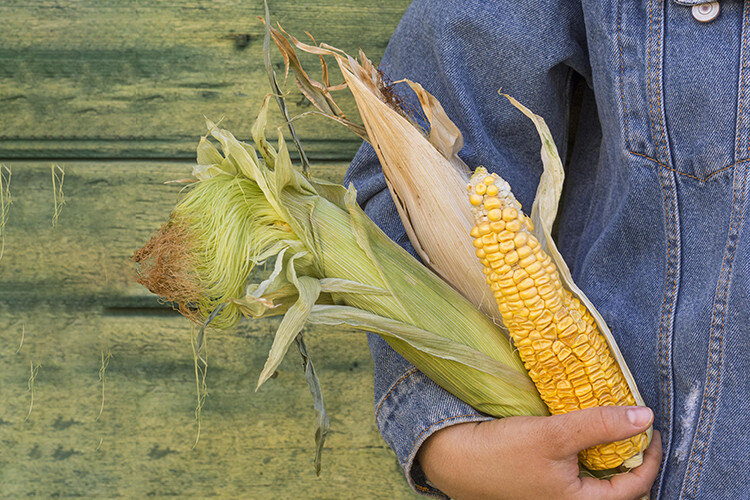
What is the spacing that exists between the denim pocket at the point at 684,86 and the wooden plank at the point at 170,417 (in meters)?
0.54

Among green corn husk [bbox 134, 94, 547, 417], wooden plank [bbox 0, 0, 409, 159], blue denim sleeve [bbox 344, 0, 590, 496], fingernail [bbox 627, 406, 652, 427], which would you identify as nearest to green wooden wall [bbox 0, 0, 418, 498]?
wooden plank [bbox 0, 0, 409, 159]

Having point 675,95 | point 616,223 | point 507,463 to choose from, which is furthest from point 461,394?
point 675,95

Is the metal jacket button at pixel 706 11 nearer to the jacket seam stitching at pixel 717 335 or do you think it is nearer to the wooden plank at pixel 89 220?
the jacket seam stitching at pixel 717 335

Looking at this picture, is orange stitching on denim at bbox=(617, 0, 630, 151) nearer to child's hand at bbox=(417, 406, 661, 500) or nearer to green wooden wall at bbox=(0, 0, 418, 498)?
child's hand at bbox=(417, 406, 661, 500)

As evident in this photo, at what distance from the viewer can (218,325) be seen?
55cm

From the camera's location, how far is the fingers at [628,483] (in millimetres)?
528

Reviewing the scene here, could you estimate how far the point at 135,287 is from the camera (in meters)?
0.90

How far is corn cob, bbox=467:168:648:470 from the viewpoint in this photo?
47 centimetres

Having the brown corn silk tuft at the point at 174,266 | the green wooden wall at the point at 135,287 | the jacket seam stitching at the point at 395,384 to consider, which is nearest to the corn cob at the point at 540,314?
the jacket seam stitching at the point at 395,384

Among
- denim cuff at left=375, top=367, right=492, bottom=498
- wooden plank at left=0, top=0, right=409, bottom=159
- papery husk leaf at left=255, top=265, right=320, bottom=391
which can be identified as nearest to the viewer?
papery husk leaf at left=255, top=265, right=320, bottom=391

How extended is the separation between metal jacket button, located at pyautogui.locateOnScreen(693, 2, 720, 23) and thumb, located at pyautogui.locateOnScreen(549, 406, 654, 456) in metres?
0.33

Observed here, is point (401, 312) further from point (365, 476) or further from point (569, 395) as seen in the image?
point (365, 476)

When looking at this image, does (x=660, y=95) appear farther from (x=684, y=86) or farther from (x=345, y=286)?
(x=345, y=286)

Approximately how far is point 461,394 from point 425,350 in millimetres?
83
